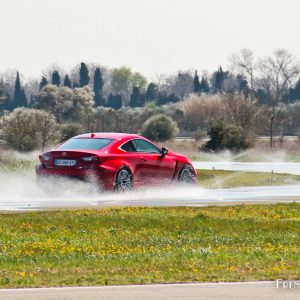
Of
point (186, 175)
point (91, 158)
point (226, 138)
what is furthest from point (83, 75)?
point (91, 158)

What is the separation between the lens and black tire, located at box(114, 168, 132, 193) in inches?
808

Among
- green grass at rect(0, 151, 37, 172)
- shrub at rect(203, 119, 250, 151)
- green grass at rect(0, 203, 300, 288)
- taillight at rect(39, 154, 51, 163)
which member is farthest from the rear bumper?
shrub at rect(203, 119, 250, 151)

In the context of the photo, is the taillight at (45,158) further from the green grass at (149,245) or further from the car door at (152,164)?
the green grass at (149,245)

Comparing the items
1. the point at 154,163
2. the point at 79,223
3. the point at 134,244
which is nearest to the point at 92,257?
the point at 134,244

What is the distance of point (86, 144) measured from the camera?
21.1 metres

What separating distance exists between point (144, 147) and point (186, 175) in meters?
1.64

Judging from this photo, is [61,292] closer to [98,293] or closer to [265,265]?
[98,293]

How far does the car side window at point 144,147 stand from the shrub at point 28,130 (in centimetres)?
3182

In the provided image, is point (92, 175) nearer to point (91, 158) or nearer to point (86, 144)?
point (91, 158)

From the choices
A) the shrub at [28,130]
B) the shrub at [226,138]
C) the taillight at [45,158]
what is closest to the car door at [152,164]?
the taillight at [45,158]

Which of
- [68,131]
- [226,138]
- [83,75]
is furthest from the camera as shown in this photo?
[83,75]

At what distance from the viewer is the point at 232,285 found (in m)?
9.87

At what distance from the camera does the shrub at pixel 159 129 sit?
226 feet

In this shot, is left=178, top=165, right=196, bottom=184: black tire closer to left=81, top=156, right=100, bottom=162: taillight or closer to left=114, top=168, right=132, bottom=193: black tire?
left=114, top=168, right=132, bottom=193: black tire
